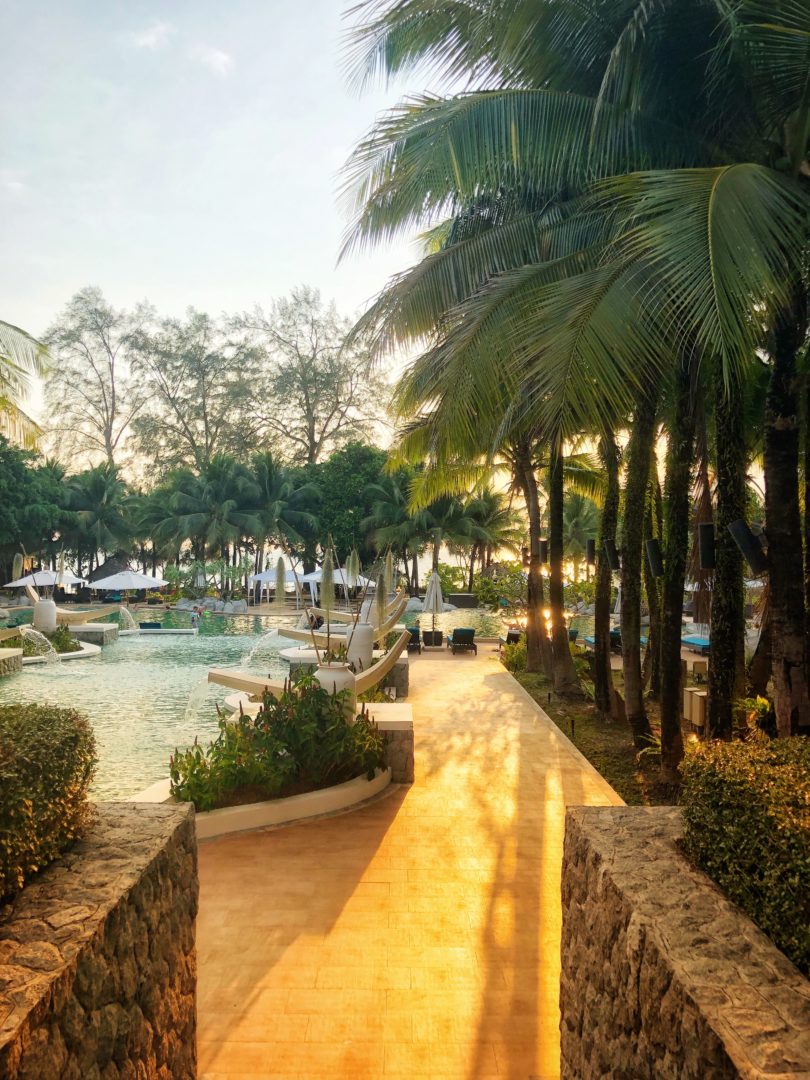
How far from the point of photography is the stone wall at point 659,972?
1500 mm

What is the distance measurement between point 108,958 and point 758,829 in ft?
5.79

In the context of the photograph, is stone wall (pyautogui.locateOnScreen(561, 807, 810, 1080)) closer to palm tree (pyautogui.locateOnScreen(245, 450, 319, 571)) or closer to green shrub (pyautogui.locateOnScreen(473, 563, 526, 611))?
green shrub (pyautogui.locateOnScreen(473, 563, 526, 611))

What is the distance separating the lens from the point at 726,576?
5426 mm

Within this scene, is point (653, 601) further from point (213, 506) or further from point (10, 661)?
point (213, 506)

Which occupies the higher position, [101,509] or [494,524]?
[101,509]

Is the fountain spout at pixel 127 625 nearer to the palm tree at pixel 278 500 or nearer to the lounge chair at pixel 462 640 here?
the lounge chair at pixel 462 640

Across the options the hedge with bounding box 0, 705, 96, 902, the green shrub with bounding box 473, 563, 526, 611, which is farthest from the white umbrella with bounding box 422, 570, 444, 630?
the hedge with bounding box 0, 705, 96, 902

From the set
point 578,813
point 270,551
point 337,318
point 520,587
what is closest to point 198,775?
point 578,813

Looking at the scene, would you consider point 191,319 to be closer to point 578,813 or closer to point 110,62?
point 110,62

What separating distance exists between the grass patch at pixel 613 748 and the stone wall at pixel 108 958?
4.83 meters

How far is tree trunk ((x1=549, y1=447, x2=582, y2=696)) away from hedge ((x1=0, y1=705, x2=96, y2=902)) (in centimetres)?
914

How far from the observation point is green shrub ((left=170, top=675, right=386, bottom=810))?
5273 mm

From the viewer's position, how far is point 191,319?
135 feet

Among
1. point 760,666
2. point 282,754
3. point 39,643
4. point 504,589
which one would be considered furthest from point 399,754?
point 504,589
